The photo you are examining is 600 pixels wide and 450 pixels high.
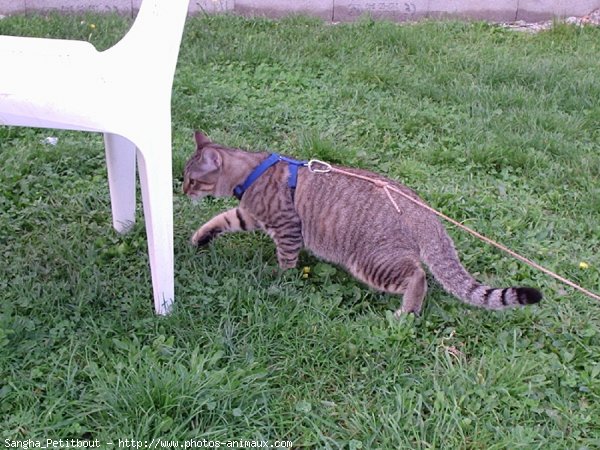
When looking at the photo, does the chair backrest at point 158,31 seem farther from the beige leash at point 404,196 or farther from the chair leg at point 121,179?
the beige leash at point 404,196

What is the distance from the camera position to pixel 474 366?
2.52 metres

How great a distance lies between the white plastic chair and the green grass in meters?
0.37

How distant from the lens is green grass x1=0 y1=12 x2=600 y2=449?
227cm

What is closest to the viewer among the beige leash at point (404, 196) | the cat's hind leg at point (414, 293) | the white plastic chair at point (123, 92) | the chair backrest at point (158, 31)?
the white plastic chair at point (123, 92)

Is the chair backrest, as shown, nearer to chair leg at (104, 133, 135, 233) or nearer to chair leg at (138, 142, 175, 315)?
chair leg at (138, 142, 175, 315)

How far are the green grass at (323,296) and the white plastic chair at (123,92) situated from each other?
372 mm

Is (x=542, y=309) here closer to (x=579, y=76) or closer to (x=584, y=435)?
(x=584, y=435)

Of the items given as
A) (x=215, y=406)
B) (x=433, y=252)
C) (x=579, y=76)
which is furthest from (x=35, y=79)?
(x=579, y=76)

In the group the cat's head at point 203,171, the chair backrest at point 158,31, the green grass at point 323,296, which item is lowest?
the green grass at point 323,296

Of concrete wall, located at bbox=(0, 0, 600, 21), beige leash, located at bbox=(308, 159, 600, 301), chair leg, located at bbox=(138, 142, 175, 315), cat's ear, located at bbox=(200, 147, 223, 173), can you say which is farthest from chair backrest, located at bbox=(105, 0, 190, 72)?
concrete wall, located at bbox=(0, 0, 600, 21)

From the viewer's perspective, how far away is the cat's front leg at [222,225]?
3.18m

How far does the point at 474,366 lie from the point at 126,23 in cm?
435

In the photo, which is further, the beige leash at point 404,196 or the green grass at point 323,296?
the beige leash at point 404,196

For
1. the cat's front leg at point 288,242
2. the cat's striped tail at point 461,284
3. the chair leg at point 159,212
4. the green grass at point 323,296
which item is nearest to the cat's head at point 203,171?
the green grass at point 323,296
